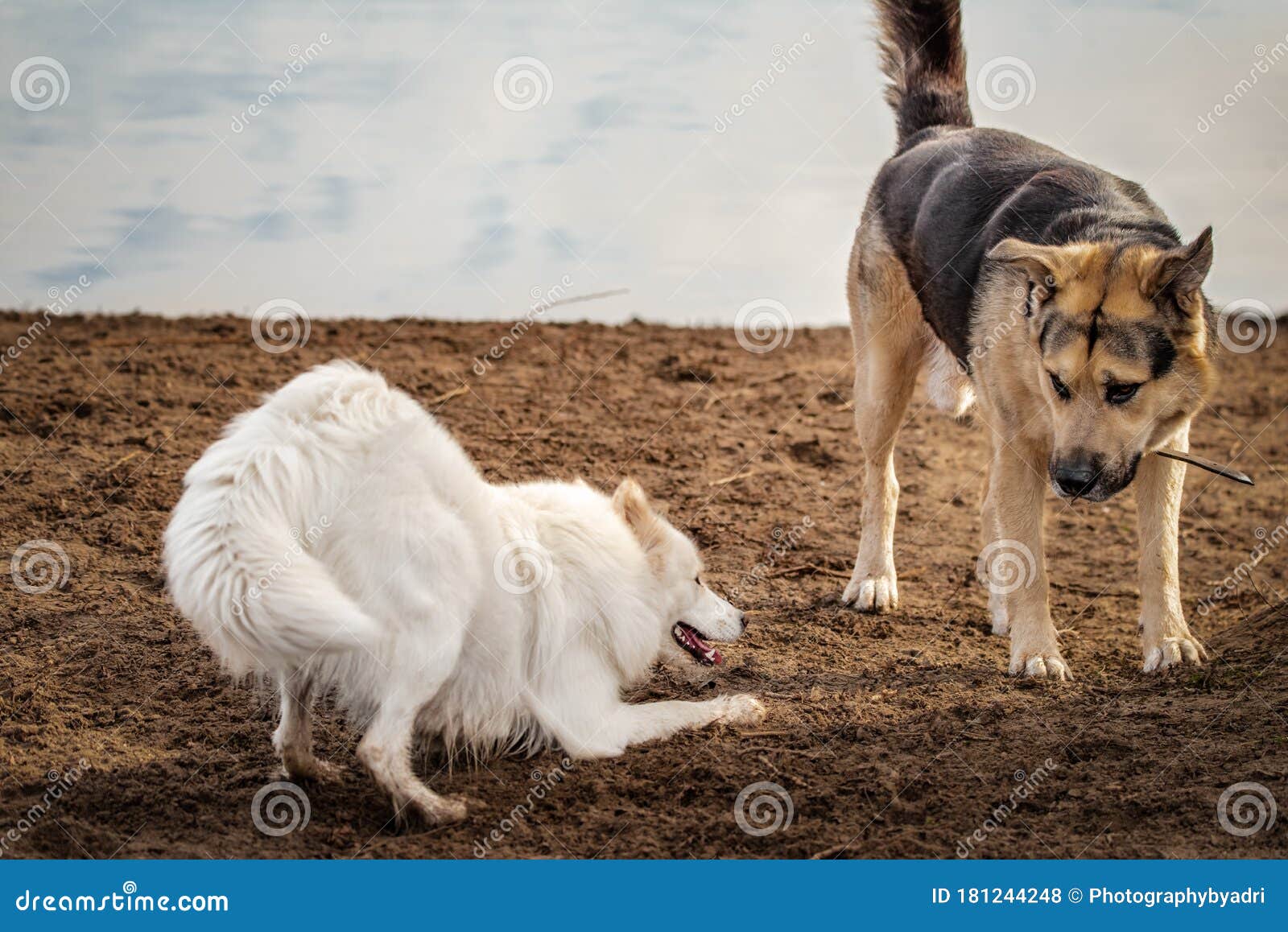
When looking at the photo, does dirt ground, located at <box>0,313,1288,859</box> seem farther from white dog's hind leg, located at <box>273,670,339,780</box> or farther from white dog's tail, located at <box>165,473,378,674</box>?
white dog's tail, located at <box>165,473,378,674</box>

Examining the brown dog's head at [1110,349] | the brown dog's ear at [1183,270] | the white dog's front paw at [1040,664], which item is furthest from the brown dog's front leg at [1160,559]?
the brown dog's ear at [1183,270]

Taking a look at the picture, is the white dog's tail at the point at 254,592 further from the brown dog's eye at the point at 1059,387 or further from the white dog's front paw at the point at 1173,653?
the white dog's front paw at the point at 1173,653

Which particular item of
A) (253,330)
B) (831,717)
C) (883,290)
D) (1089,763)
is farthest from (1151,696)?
(253,330)

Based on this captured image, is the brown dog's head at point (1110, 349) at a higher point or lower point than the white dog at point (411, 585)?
higher

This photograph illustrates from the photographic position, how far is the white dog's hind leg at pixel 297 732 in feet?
14.4

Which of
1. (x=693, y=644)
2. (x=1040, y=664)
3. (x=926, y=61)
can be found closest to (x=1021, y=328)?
(x=1040, y=664)

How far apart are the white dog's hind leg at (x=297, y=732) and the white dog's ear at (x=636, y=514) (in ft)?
4.85

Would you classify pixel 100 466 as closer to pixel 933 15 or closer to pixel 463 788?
pixel 463 788

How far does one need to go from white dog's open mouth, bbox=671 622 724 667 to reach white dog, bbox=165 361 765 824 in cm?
11

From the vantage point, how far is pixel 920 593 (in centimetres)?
724

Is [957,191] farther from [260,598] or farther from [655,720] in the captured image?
[260,598]

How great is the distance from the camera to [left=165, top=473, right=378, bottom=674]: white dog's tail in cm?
369

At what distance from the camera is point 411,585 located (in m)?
4.14

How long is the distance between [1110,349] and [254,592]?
136 inches
